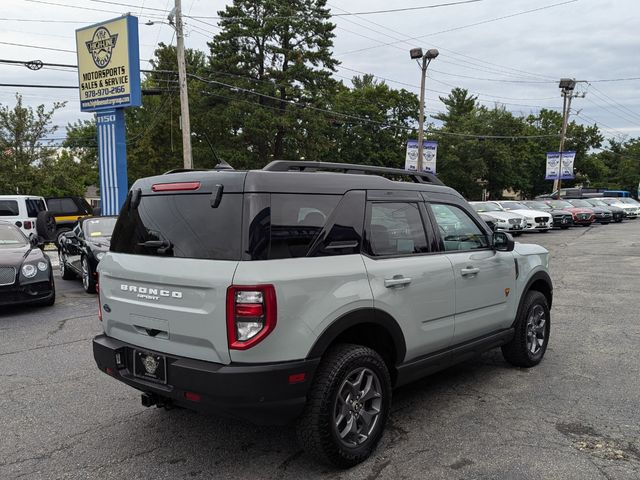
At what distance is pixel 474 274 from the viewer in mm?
4230

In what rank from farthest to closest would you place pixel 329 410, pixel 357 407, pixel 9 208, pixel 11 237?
1. pixel 9 208
2. pixel 11 237
3. pixel 357 407
4. pixel 329 410

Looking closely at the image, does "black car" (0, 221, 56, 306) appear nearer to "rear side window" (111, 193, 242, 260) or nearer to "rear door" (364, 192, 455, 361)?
"rear side window" (111, 193, 242, 260)

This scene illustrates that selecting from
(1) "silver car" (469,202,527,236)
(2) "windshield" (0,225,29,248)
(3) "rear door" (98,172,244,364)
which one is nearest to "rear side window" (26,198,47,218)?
(2) "windshield" (0,225,29,248)

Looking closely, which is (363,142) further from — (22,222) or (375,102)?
(22,222)

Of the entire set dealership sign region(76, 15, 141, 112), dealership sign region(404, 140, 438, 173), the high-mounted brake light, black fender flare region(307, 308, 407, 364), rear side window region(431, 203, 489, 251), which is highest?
dealership sign region(76, 15, 141, 112)

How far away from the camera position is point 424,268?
12.4ft

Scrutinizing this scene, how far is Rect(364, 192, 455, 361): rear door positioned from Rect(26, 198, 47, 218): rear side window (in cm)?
1558

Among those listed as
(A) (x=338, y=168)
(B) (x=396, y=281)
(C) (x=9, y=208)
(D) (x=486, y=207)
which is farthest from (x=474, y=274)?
(D) (x=486, y=207)

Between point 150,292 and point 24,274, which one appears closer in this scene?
point 150,292

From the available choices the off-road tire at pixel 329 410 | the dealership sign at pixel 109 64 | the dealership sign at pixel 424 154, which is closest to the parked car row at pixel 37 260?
the off-road tire at pixel 329 410

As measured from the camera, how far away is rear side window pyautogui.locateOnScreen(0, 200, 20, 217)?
1588 centimetres

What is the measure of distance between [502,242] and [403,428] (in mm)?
1842

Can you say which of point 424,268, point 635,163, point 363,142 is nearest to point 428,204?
point 424,268

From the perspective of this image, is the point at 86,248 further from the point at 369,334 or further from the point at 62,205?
the point at 62,205
